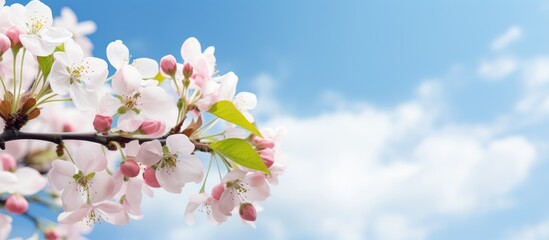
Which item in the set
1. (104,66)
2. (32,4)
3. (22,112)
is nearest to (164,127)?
(104,66)

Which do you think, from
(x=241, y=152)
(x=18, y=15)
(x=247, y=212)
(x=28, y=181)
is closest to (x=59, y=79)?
(x=18, y=15)

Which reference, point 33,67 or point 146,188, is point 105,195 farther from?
point 33,67

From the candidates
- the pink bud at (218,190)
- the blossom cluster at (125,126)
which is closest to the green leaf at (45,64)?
the blossom cluster at (125,126)

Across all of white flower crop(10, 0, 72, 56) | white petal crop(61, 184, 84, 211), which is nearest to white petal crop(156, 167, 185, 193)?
white petal crop(61, 184, 84, 211)

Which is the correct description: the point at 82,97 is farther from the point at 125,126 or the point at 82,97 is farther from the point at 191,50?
the point at 191,50

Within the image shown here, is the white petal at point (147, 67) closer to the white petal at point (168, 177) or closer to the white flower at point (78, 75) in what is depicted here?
the white flower at point (78, 75)

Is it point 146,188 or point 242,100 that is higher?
point 242,100
